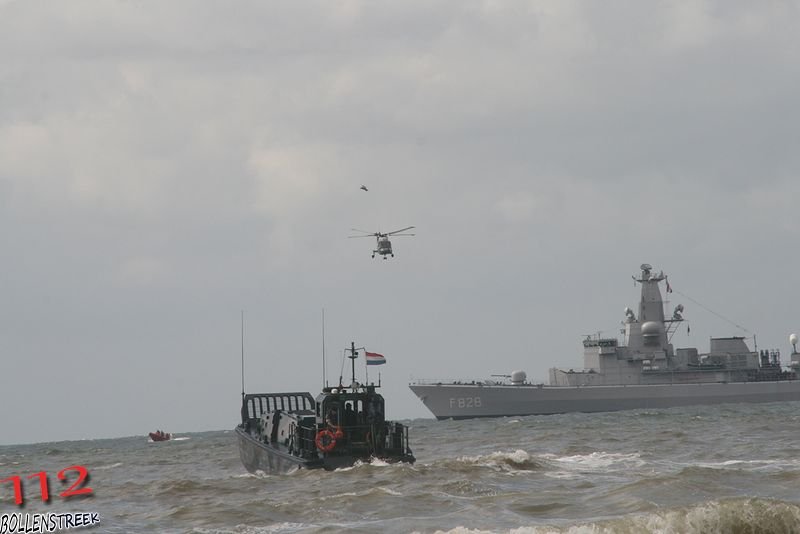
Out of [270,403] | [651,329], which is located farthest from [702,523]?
[651,329]

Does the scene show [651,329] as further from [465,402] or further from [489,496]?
[489,496]

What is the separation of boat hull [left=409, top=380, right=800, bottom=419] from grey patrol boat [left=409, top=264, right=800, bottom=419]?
0.09 m

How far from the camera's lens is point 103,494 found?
31672mm

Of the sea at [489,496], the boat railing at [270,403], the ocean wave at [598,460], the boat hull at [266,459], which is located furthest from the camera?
the boat railing at [270,403]

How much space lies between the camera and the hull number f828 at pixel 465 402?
93.1 m

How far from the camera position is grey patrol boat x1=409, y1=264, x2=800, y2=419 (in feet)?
306

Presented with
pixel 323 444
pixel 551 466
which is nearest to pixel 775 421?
pixel 551 466

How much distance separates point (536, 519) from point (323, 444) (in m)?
9.46

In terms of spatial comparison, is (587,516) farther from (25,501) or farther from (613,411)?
(613,411)

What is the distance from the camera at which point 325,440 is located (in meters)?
30.1

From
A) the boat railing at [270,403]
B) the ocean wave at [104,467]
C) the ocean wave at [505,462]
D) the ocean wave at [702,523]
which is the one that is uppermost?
the boat railing at [270,403]

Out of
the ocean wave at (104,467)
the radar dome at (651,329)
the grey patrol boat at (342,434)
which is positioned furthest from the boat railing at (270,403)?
the radar dome at (651,329)

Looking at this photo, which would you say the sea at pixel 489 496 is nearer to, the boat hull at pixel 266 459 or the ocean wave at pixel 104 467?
the boat hull at pixel 266 459

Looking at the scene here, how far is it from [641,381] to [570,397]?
8.75 metres
